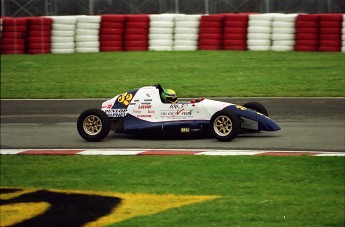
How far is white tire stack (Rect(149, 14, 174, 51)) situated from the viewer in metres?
15.9

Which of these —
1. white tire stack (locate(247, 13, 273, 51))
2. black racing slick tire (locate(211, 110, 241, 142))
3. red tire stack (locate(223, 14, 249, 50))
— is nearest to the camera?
black racing slick tire (locate(211, 110, 241, 142))

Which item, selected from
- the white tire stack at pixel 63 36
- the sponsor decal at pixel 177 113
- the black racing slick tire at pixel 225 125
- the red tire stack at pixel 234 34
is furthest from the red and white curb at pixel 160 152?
the red tire stack at pixel 234 34

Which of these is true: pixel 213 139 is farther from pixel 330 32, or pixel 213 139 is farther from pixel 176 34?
pixel 176 34

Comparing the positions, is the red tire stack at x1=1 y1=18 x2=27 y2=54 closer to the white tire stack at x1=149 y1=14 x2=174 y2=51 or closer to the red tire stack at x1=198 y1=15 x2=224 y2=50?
the white tire stack at x1=149 y1=14 x2=174 y2=51

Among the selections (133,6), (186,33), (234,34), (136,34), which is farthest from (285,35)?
(133,6)

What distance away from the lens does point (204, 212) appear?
460 inches

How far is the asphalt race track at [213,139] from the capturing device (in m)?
14.6

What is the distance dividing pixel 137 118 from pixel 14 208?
8.74ft

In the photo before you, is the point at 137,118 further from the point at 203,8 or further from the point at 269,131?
the point at 203,8

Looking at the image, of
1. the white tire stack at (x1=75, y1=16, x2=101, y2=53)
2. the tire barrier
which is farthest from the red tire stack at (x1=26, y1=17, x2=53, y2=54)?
the white tire stack at (x1=75, y1=16, x2=101, y2=53)

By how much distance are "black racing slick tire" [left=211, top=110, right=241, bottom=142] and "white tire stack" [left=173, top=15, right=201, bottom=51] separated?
1.44m

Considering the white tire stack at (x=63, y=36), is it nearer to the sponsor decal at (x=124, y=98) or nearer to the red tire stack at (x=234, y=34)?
the sponsor decal at (x=124, y=98)

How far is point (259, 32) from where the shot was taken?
712 inches

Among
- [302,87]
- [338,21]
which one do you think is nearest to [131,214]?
[302,87]
